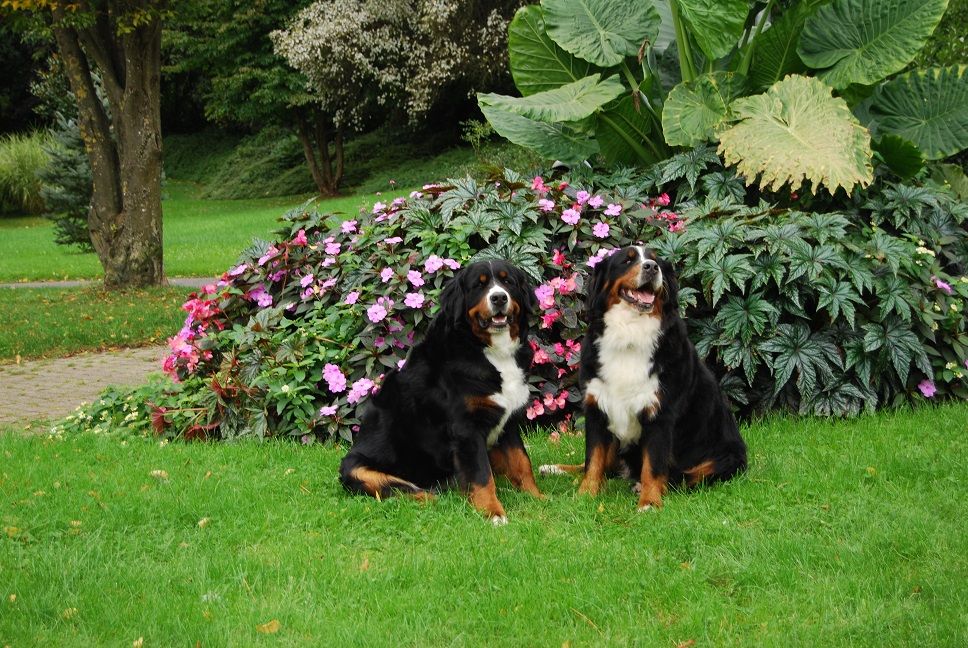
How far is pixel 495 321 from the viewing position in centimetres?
471

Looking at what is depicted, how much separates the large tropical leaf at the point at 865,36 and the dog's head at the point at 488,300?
12.9 feet


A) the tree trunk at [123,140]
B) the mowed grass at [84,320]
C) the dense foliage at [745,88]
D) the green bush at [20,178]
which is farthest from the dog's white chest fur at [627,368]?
the green bush at [20,178]

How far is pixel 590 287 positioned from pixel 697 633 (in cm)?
207

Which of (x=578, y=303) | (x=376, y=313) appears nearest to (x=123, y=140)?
(x=376, y=313)

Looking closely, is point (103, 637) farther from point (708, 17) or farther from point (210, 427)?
point (708, 17)

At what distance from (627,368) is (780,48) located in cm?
424

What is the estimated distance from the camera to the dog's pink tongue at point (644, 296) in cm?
470

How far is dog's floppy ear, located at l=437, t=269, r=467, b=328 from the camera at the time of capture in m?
4.79

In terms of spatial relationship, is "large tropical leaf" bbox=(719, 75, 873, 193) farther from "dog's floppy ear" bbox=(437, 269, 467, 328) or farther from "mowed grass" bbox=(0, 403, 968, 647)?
"dog's floppy ear" bbox=(437, 269, 467, 328)

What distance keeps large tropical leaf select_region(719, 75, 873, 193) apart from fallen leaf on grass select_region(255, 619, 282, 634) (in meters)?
4.64

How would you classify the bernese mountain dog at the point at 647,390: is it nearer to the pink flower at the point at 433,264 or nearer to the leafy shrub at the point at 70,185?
the pink flower at the point at 433,264

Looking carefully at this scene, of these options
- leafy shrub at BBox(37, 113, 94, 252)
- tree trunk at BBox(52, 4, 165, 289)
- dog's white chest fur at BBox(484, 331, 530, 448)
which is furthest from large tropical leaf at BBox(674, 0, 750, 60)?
leafy shrub at BBox(37, 113, 94, 252)

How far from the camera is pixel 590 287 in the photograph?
4.95m

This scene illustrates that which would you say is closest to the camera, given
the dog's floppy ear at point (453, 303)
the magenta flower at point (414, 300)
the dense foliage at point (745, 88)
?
the dog's floppy ear at point (453, 303)
